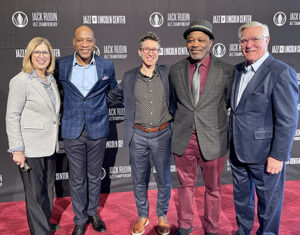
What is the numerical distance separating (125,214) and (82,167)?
92 centimetres

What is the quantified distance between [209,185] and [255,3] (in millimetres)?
2690

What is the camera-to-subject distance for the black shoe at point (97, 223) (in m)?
2.86

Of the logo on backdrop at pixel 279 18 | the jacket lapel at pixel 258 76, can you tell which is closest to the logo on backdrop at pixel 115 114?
the jacket lapel at pixel 258 76

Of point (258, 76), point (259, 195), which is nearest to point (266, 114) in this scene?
point (258, 76)

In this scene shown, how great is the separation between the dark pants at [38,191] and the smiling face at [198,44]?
1.57m

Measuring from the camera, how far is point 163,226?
278 cm

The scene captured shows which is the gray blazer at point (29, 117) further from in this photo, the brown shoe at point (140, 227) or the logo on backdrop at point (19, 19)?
the logo on backdrop at point (19, 19)

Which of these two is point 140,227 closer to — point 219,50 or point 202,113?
point 202,113

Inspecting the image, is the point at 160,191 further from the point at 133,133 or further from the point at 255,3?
the point at 255,3

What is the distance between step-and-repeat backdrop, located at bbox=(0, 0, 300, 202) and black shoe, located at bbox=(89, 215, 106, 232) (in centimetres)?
101

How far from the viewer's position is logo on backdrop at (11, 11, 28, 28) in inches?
134

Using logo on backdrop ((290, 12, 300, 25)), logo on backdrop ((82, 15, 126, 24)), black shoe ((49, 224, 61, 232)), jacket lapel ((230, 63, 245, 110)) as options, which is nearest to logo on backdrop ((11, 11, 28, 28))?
logo on backdrop ((82, 15, 126, 24))

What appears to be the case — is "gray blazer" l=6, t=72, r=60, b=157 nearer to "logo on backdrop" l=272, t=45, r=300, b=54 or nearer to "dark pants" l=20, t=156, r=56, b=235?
"dark pants" l=20, t=156, r=56, b=235

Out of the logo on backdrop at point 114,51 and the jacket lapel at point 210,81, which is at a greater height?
the logo on backdrop at point 114,51
